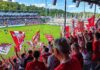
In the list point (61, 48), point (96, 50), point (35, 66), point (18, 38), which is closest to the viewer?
point (61, 48)

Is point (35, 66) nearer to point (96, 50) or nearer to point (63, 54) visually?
point (96, 50)

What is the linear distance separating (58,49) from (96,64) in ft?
10.4

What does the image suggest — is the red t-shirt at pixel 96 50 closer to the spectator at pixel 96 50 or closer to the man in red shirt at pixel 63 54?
the spectator at pixel 96 50

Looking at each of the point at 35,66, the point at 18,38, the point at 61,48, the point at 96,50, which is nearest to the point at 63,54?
the point at 61,48

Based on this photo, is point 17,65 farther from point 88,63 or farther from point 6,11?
point 6,11

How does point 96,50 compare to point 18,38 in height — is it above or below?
above

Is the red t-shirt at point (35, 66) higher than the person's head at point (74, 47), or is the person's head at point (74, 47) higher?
the person's head at point (74, 47)

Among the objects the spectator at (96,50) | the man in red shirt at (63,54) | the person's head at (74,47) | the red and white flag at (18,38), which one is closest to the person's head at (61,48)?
the man in red shirt at (63,54)

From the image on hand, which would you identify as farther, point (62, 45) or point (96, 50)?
point (96, 50)

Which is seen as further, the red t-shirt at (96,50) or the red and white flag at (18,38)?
the red and white flag at (18,38)

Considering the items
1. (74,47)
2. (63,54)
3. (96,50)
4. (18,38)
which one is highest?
(63,54)

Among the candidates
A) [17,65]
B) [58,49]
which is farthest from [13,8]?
[58,49]

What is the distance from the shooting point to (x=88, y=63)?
7.14 metres

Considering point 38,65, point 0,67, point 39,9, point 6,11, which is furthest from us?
point 39,9
